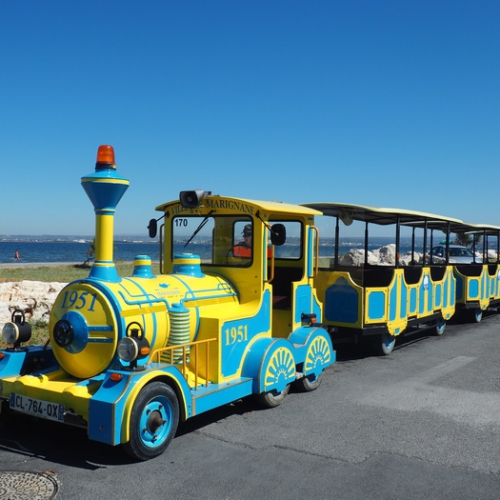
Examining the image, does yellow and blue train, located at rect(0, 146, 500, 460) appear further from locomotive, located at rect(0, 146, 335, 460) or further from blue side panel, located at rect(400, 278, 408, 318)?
blue side panel, located at rect(400, 278, 408, 318)

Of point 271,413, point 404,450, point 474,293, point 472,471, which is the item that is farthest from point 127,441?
point 474,293

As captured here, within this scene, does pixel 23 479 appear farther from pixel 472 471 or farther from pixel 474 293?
pixel 474 293

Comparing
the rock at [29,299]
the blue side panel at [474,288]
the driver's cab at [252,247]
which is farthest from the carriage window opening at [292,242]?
the blue side panel at [474,288]

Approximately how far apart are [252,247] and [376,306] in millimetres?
3671

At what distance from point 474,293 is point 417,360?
5347 mm

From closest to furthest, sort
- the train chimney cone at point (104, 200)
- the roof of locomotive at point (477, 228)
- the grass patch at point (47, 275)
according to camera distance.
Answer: the train chimney cone at point (104, 200) → the roof of locomotive at point (477, 228) → the grass patch at point (47, 275)

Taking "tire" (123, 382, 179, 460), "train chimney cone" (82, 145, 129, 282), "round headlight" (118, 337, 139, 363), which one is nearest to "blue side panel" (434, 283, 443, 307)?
"tire" (123, 382, 179, 460)

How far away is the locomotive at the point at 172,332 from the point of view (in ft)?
16.1

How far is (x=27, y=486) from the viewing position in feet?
14.6

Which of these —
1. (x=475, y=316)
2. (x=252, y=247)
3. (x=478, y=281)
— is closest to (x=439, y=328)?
(x=478, y=281)

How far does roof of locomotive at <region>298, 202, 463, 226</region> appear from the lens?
9625 millimetres

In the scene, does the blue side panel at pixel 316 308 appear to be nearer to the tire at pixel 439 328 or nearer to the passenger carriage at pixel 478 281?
the tire at pixel 439 328

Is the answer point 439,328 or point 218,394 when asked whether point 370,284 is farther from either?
point 218,394

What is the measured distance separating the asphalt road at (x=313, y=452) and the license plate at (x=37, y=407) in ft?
1.26
